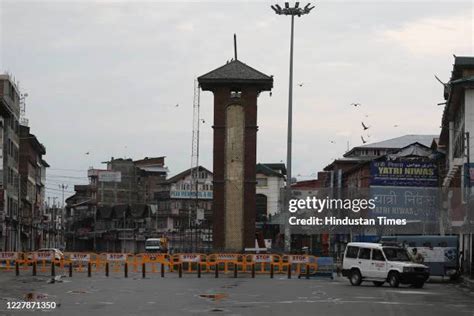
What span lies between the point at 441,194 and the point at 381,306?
44327mm

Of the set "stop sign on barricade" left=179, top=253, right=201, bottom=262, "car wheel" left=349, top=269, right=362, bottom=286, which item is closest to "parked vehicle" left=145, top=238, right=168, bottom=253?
"stop sign on barricade" left=179, top=253, right=201, bottom=262

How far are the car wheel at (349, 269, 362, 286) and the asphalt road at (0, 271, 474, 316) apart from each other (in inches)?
126

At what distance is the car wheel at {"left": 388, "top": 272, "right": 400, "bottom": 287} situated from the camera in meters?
39.4

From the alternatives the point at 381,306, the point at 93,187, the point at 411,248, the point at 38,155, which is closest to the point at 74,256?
the point at 411,248

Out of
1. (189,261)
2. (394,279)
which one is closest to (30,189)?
(189,261)

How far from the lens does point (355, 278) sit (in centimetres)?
4100

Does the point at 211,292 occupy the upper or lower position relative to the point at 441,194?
lower

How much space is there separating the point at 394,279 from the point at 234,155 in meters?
28.4

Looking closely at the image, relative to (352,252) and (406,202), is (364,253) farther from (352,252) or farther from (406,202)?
(406,202)

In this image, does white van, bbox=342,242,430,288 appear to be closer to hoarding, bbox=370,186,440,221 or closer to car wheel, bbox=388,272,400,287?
car wheel, bbox=388,272,400,287

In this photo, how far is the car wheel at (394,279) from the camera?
39.4 metres

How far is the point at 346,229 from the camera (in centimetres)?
9162

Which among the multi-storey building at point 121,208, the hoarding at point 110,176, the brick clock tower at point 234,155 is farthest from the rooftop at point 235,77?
the hoarding at point 110,176

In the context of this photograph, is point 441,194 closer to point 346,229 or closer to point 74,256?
point 346,229
